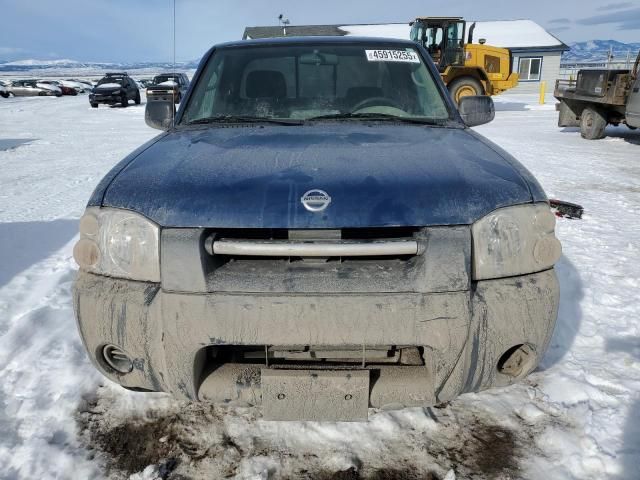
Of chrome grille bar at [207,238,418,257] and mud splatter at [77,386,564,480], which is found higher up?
chrome grille bar at [207,238,418,257]

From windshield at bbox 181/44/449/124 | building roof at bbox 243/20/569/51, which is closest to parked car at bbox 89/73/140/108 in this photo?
building roof at bbox 243/20/569/51

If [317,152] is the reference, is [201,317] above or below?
below

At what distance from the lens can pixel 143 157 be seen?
7.37 ft

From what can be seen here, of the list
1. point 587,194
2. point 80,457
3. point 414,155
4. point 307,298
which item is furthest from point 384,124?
point 587,194

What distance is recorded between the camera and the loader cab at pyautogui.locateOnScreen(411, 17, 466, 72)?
17109mm

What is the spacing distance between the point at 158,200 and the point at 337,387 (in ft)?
3.12

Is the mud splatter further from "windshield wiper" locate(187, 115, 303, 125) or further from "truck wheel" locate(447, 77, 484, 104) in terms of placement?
"truck wheel" locate(447, 77, 484, 104)

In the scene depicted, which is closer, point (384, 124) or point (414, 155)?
point (414, 155)

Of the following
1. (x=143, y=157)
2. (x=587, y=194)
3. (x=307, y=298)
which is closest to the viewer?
(x=307, y=298)

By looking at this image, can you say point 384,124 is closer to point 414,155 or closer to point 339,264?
point 414,155

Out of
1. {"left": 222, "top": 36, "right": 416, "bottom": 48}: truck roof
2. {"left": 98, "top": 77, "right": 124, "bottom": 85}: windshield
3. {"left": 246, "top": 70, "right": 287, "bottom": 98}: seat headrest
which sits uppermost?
{"left": 98, "top": 77, "right": 124, "bottom": 85}: windshield

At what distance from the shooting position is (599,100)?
10.5m

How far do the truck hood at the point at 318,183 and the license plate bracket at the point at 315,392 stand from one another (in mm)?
542

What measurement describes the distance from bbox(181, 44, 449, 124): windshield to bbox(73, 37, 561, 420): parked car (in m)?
0.90
